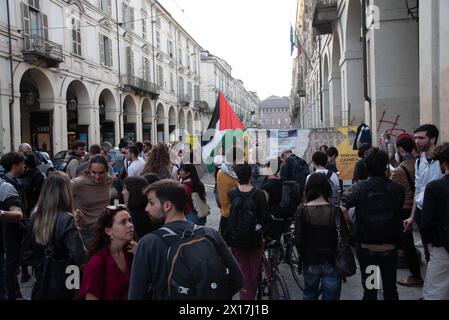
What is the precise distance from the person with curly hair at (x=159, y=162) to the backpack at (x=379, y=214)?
3.27 m

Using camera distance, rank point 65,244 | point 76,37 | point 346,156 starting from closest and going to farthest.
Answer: point 65,244
point 346,156
point 76,37

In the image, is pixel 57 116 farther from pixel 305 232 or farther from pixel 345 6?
pixel 305 232

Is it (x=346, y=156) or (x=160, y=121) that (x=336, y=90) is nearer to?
(x=346, y=156)

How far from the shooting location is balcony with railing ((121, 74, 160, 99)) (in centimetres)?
2995

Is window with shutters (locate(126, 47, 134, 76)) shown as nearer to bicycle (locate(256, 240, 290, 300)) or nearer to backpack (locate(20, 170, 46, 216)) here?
backpack (locate(20, 170, 46, 216))

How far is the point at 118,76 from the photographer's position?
29219 millimetres

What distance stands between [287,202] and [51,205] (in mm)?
2905

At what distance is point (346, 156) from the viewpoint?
455 inches

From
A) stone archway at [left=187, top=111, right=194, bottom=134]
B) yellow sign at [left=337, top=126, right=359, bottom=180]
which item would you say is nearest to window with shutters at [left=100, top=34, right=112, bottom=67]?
yellow sign at [left=337, top=126, right=359, bottom=180]

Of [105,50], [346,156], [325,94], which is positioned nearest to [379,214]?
[346,156]

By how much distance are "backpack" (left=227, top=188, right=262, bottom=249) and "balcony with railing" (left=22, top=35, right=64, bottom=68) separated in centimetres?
1749

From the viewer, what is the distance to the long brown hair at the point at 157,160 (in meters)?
6.26

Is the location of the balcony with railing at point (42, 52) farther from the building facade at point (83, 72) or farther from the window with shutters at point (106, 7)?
the window with shutters at point (106, 7)
